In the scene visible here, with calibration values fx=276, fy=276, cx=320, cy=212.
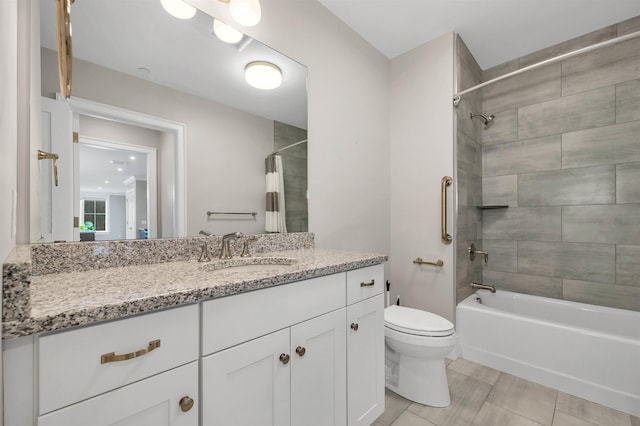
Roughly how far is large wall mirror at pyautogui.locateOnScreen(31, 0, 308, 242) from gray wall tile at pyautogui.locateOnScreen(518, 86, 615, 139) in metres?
2.27

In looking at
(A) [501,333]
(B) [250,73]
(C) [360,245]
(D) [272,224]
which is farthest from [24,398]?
(A) [501,333]

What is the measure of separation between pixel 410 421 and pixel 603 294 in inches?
76.9

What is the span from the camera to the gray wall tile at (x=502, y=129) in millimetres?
2607

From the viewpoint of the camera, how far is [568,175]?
2.34 m

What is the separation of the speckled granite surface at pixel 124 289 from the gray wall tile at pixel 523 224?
2.17m

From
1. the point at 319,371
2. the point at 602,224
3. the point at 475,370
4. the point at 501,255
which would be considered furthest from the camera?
the point at 501,255

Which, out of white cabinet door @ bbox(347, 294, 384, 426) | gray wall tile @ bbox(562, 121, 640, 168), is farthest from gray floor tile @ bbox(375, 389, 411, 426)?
gray wall tile @ bbox(562, 121, 640, 168)

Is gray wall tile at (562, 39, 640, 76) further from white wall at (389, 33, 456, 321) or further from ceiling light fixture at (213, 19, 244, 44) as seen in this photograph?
ceiling light fixture at (213, 19, 244, 44)

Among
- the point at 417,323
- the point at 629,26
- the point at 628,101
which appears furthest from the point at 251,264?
the point at 629,26

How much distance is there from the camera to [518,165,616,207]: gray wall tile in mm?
2189

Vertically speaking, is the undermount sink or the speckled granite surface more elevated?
the speckled granite surface

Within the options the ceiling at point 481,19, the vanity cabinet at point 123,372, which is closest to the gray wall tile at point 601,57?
the ceiling at point 481,19

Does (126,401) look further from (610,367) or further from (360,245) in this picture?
(610,367)

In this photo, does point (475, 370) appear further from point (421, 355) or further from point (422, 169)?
point (422, 169)
